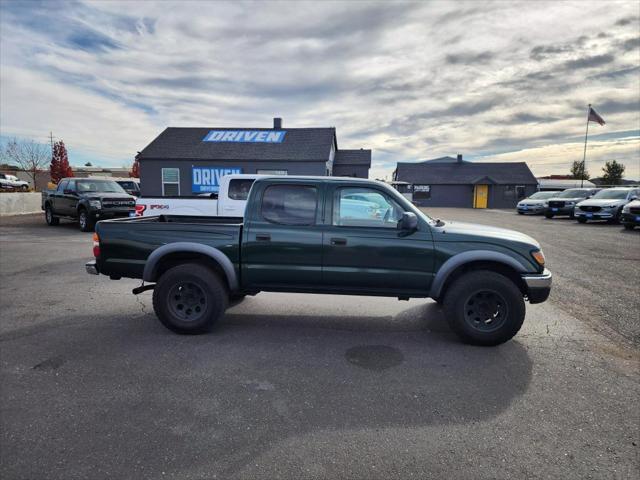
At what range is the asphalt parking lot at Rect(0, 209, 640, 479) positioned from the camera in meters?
2.60

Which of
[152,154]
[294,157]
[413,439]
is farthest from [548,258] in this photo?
[152,154]

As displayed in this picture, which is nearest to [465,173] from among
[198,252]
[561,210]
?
[561,210]

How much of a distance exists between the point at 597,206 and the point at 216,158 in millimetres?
21461

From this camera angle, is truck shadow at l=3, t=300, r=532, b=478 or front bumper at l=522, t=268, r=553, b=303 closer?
truck shadow at l=3, t=300, r=532, b=478

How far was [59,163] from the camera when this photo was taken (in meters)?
48.6

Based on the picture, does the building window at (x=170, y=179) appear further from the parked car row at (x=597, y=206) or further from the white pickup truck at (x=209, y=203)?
the parked car row at (x=597, y=206)

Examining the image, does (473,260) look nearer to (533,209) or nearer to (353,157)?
(533,209)

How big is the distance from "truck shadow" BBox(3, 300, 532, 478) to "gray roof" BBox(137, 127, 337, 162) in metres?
21.1

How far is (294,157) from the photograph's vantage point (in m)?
25.2

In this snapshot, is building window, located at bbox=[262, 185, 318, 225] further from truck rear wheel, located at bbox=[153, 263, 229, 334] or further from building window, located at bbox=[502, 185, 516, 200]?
building window, located at bbox=[502, 185, 516, 200]

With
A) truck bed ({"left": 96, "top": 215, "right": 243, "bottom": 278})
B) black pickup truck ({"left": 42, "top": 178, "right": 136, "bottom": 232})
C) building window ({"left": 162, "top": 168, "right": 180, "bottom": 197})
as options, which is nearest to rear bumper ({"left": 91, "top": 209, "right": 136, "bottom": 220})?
black pickup truck ({"left": 42, "top": 178, "right": 136, "bottom": 232})

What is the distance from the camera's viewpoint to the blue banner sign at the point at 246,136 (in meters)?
27.0

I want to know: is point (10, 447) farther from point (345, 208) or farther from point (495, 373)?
point (495, 373)

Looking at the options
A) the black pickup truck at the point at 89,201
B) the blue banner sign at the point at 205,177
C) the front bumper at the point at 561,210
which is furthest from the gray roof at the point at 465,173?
the black pickup truck at the point at 89,201
